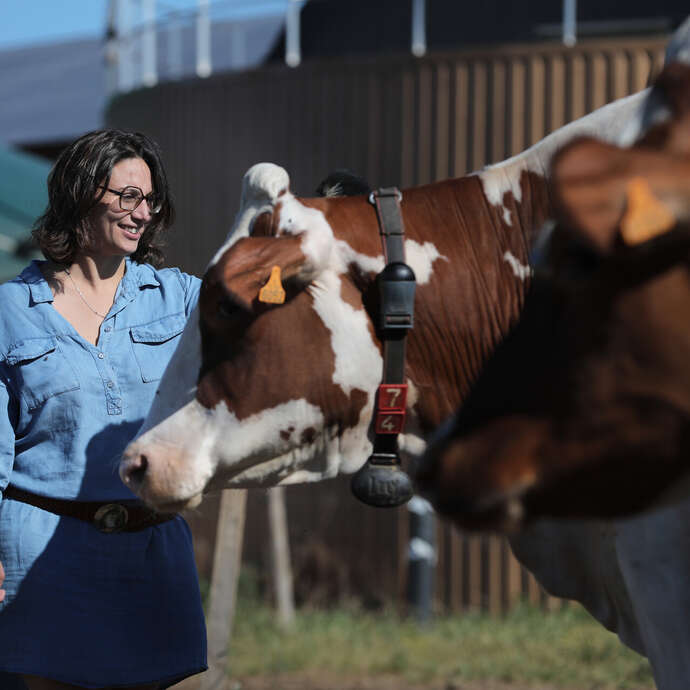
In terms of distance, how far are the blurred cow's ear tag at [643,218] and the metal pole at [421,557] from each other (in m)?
5.81

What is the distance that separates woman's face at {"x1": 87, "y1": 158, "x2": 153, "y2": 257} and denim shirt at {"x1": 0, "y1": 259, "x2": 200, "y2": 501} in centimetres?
18

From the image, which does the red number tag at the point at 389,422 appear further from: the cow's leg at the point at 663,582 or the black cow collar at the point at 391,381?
the cow's leg at the point at 663,582

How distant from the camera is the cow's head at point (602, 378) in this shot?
62.9 inches

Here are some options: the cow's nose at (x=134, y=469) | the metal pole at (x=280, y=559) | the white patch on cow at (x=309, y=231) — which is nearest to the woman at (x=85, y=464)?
the cow's nose at (x=134, y=469)

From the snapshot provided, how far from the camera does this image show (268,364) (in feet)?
8.54

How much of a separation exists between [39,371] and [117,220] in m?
0.45

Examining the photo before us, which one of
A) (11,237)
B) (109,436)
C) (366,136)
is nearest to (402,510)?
(366,136)

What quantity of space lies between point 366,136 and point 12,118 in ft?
40.3

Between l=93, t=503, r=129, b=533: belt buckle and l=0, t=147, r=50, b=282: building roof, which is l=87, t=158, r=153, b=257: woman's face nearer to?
l=93, t=503, r=129, b=533: belt buckle

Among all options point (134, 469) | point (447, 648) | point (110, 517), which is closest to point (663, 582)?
point (134, 469)

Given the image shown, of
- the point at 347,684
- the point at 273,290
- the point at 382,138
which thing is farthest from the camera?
the point at 382,138

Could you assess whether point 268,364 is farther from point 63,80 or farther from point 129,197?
point 63,80

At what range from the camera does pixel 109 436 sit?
2998 mm

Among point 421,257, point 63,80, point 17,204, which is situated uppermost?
point 63,80
